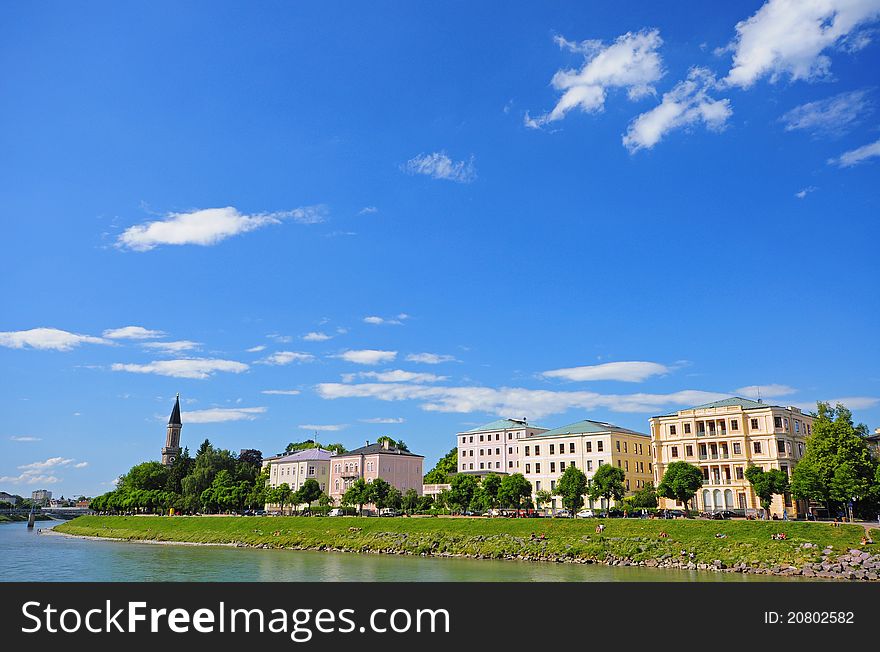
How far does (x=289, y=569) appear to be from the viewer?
4969cm

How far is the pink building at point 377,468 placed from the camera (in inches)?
4026

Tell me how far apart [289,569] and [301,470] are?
63.6m

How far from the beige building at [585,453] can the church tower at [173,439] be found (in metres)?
95.5

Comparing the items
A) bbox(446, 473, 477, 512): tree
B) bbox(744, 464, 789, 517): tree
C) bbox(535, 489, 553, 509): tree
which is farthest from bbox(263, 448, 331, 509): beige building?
bbox(744, 464, 789, 517): tree

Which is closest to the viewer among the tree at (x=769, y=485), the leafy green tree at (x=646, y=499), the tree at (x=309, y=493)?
the tree at (x=769, y=485)

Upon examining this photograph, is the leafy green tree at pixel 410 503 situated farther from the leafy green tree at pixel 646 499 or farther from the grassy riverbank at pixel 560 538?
the leafy green tree at pixel 646 499

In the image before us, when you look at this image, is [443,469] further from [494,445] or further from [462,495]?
[462,495]

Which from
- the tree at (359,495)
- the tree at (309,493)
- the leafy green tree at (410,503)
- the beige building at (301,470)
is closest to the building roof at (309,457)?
the beige building at (301,470)

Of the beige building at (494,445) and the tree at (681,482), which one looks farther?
the beige building at (494,445)

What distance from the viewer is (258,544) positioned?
74125mm

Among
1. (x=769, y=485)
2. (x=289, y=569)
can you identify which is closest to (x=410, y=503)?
(x=289, y=569)
